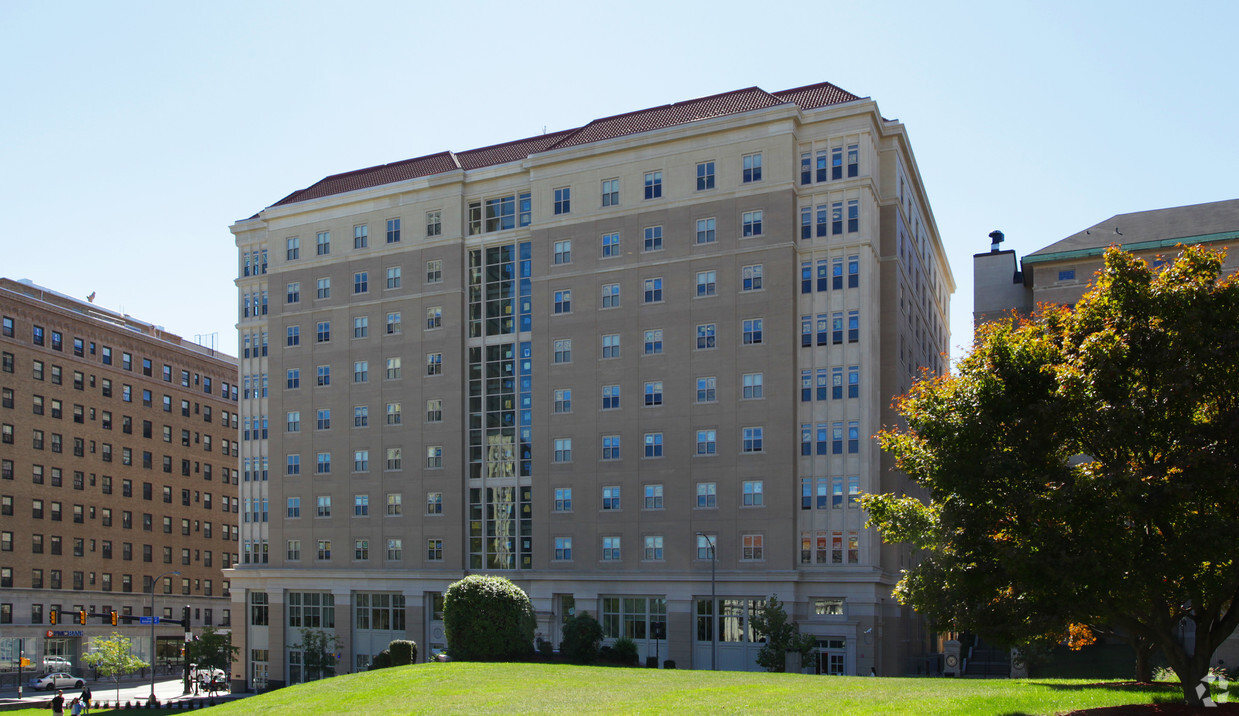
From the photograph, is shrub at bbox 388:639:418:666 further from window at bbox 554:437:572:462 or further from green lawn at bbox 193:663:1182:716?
green lawn at bbox 193:663:1182:716

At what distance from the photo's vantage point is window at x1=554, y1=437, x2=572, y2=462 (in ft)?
251

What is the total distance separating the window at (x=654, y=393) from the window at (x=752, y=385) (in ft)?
18.9

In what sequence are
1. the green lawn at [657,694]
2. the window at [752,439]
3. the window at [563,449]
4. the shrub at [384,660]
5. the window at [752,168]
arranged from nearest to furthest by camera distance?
1. the green lawn at [657,694]
2. the shrub at [384,660]
3. the window at [752,439]
4. the window at [752,168]
5. the window at [563,449]

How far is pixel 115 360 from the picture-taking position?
4643 inches

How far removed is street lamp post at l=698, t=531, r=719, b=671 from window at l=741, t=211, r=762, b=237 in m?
19.5

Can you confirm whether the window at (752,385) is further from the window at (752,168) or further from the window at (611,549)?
the window at (611,549)

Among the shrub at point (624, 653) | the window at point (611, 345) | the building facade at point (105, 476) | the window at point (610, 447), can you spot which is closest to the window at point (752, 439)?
the window at point (610, 447)

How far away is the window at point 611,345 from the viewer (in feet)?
249

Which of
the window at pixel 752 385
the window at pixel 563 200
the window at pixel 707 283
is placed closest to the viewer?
the window at pixel 752 385

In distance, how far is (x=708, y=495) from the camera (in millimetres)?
71562

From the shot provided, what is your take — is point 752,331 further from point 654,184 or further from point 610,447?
point 654,184

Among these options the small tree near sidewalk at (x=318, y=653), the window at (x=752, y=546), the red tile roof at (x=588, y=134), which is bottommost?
the small tree near sidewalk at (x=318, y=653)

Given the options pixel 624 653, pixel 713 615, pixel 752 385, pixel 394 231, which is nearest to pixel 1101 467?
pixel 624 653

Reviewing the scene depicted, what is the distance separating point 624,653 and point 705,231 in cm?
2771
